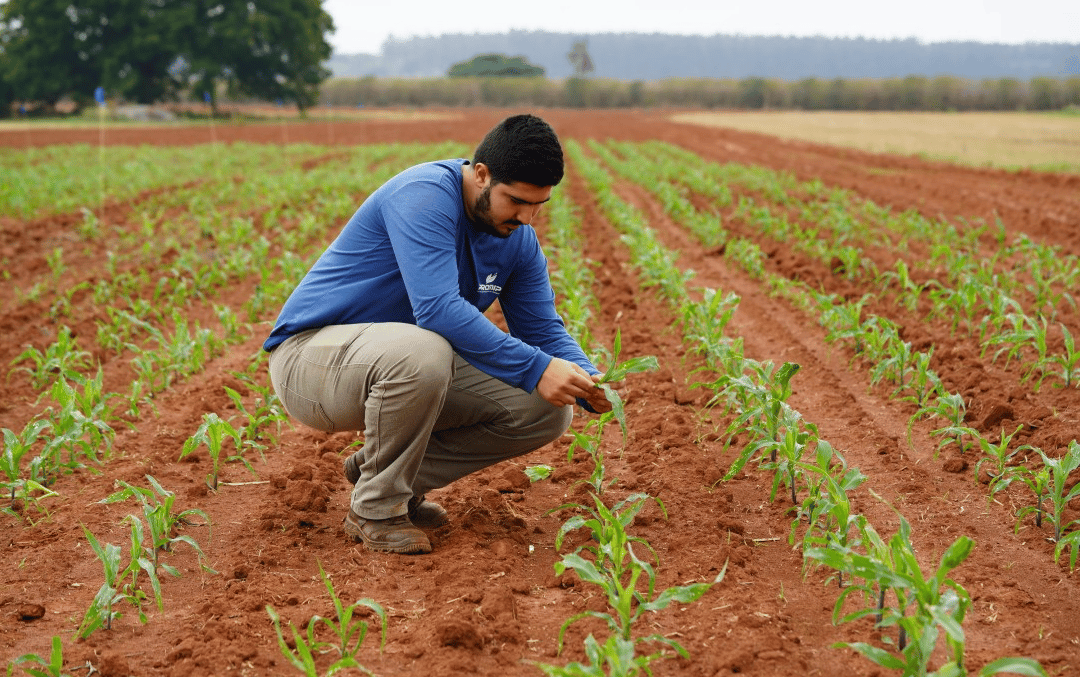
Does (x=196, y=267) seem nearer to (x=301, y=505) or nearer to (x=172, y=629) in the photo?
(x=301, y=505)

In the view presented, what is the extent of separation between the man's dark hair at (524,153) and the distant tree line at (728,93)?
2731 inches

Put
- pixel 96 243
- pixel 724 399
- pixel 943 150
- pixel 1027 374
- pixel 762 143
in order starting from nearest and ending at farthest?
pixel 724 399
pixel 1027 374
pixel 96 243
pixel 943 150
pixel 762 143

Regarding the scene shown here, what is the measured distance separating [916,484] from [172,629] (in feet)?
9.18

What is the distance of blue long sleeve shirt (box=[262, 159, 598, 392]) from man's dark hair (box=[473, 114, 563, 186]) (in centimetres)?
23

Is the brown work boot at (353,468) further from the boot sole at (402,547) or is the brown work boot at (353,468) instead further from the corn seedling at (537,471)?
the corn seedling at (537,471)

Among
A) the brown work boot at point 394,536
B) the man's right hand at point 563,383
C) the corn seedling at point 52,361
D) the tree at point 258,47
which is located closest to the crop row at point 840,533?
the man's right hand at point 563,383

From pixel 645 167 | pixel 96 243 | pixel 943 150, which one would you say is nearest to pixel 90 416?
pixel 96 243

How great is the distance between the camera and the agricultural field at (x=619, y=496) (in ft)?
8.57

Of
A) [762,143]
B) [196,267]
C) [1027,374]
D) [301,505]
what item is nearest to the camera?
[301,505]

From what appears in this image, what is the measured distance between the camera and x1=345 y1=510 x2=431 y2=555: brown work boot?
3271mm

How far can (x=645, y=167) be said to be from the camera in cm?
1838

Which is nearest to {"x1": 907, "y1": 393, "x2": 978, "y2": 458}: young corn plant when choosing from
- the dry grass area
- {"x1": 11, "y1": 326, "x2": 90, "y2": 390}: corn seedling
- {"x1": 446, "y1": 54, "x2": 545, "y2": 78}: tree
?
{"x1": 11, "y1": 326, "x2": 90, "y2": 390}: corn seedling

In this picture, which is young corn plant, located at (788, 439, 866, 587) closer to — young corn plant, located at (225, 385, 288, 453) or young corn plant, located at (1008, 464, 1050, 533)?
young corn plant, located at (1008, 464, 1050, 533)

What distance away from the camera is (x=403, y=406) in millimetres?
3109
